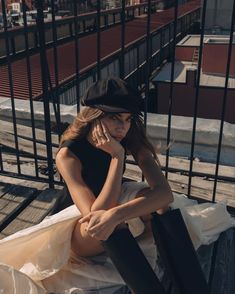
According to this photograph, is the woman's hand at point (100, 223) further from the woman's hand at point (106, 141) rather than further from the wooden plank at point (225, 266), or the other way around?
the wooden plank at point (225, 266)

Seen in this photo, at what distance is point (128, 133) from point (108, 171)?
253 millimetres

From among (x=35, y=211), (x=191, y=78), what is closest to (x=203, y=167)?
(x=35, y=211)

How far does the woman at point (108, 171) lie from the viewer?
1.84m

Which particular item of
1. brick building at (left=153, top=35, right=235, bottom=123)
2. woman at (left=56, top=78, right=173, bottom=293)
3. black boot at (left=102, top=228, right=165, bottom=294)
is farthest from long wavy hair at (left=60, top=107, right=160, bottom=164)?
brick building at (left=153, top=35, right=235, bottom=123)

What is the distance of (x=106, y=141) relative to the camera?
2.09 m

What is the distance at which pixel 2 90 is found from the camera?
374 inches

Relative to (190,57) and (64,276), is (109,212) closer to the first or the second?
(64,276)

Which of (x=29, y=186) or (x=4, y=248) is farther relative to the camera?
(x=29, y=186)

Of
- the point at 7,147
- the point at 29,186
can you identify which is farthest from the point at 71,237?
the point at 7,147

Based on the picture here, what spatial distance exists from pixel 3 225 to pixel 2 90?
23.9 ft

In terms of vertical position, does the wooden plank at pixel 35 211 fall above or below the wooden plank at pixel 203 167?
above

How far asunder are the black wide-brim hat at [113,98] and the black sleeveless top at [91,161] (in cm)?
26

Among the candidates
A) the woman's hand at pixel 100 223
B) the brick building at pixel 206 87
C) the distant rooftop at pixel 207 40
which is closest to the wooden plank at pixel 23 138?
the woman's hand at pixel 100 223

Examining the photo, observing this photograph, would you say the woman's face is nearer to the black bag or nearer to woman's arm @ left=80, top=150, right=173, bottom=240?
woman's arm @ left=80, top=150, right=173, bottom=240
